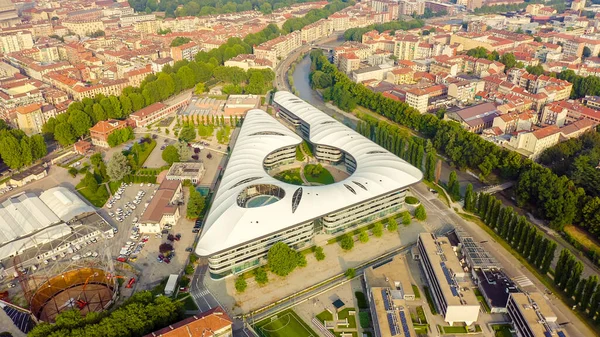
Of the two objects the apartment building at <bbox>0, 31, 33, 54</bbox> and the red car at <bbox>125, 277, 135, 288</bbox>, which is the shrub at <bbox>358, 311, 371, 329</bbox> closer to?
the red car at <bbox>125, 277, 135, 288</bbox>

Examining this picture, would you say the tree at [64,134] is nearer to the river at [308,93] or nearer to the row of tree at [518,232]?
the river at [308,93]

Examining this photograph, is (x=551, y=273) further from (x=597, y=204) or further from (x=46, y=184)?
(x=46, y=184)

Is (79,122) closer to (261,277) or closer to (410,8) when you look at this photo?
(261,277)

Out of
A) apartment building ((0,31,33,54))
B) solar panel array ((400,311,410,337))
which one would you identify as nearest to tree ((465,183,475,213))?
solar panel array ((400,311,410,337))

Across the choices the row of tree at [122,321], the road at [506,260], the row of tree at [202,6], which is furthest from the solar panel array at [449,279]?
the row of tree at [202,6]

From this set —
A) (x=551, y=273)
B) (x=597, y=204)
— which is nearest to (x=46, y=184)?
(x=551, y=273)
